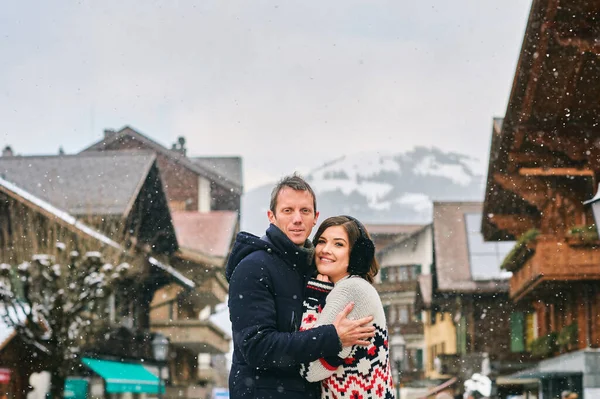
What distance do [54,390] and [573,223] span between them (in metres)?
11.8

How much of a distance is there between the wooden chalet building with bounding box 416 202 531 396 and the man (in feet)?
104

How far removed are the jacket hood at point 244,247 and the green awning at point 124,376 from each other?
2265 centimetres

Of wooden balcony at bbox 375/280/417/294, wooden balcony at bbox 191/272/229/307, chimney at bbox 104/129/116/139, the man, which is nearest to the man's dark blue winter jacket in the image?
the man

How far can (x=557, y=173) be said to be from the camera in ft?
62.1

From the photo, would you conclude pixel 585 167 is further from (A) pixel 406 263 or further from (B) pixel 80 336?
(A) pixel 406 263

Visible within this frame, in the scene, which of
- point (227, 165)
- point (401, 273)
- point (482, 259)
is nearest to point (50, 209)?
point (482, 259)

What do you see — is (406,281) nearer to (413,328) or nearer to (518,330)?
(413,328)

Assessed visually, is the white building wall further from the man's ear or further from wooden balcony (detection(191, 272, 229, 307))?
the man's ear

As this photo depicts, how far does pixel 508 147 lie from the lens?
62.3 ft

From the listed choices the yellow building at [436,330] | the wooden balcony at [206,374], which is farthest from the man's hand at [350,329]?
the wooden balcony at [206,374]

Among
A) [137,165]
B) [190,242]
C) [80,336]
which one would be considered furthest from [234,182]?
[80,336]

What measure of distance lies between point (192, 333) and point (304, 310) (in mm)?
37757

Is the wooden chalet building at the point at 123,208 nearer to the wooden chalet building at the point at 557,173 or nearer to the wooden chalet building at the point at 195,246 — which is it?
the wooden chalet building at the point at 195,246

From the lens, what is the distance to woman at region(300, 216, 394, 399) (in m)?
3.79
